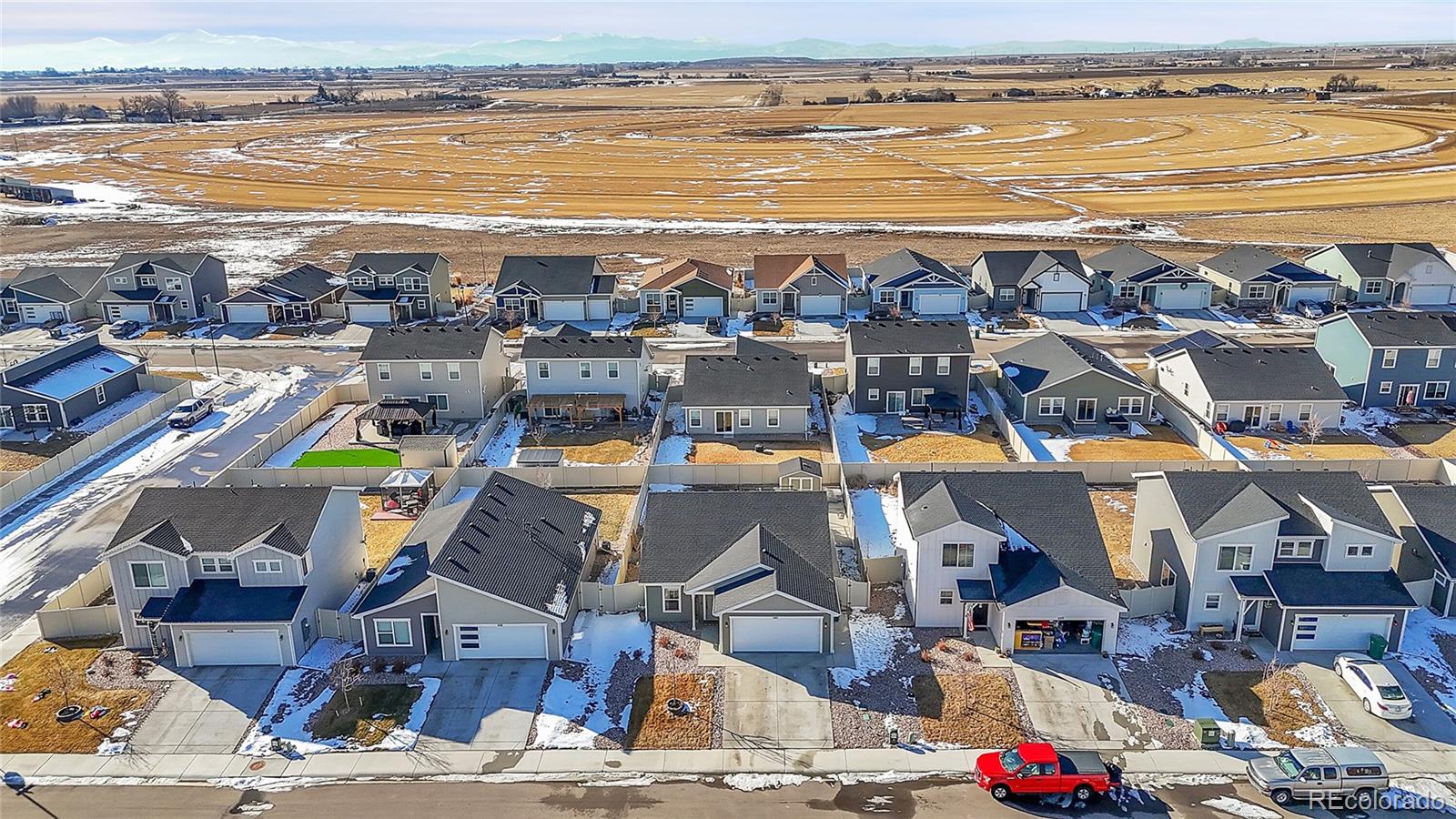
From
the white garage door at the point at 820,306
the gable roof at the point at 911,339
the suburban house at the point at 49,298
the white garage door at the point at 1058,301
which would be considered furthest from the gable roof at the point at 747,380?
the suburban house at the point at 49,298

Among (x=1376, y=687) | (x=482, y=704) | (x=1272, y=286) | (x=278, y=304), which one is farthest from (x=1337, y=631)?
(x=278, y=304)

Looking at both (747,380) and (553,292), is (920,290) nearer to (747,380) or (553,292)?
(747,380)

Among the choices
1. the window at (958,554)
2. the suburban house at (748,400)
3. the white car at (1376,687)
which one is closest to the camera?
the white car at (1376,687)

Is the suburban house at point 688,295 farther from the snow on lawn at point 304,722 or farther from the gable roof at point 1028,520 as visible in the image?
the snow on lawn at point 304,722

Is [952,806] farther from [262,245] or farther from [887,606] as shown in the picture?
[262,245]

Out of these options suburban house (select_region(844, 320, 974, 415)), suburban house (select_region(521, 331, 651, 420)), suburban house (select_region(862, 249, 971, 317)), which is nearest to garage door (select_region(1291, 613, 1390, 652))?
suburban house (select_region(844, 320, 974, 415))

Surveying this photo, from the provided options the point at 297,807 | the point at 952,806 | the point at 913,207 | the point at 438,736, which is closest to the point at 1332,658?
the point at 952,806

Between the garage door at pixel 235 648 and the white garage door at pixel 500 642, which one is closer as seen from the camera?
the garage door at pixel 235 648
